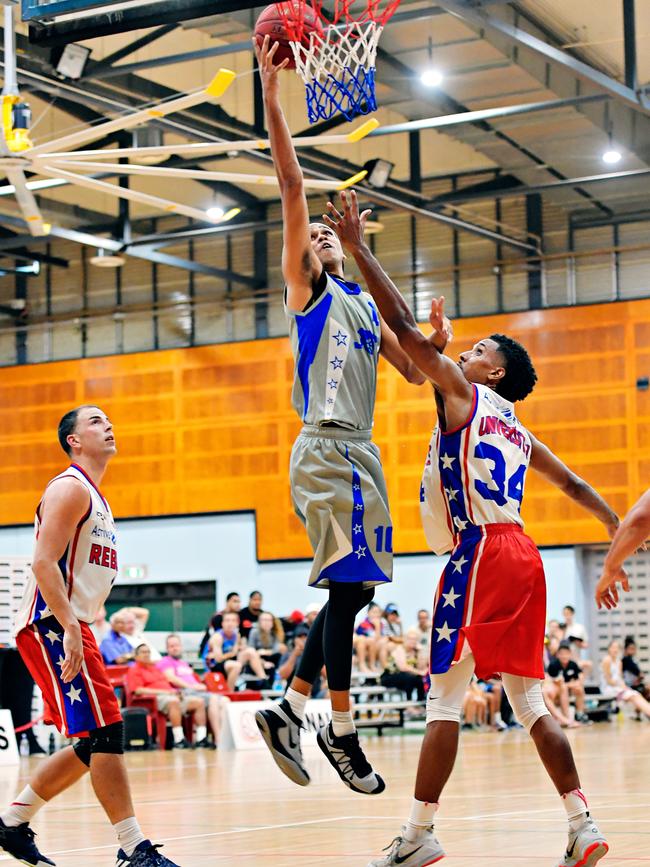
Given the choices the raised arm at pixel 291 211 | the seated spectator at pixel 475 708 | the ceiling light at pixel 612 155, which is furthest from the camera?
the ceiling light at pixel 612 155

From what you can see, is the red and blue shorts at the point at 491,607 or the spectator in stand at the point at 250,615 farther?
the spectator in stand at the point at 250,615

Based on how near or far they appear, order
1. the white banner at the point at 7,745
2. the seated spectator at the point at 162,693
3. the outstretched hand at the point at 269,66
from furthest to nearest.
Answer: the seated spectator at the point at 162,693 → the white banner at the point at 7,745 → the outstretched hand at the point at 269,66

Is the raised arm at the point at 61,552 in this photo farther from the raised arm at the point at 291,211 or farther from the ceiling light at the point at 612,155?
the ceiling light at the point at 612,155

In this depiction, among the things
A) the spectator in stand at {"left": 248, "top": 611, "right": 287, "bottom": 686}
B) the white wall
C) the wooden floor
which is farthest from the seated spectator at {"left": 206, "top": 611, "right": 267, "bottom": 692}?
the white wall

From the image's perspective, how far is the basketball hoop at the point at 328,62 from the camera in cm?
617

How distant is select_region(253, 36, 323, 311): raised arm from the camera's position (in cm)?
518

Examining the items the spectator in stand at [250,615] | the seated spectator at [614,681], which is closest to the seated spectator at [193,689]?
the spectator in stand at [250,615]

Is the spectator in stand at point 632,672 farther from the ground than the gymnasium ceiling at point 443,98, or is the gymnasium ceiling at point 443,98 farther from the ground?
the gymnasium ceiling at point 443,98

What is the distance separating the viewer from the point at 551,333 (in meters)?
25.5

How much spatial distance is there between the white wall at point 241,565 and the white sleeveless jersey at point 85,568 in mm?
19998

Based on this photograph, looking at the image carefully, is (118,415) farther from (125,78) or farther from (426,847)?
(426,847)

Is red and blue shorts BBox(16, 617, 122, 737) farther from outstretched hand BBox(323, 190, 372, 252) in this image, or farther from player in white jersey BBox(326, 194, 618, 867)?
outstretched hand BBox(323, 190, 372, 252)

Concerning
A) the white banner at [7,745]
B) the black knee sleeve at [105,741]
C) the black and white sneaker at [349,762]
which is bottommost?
the white banner at [7,745]

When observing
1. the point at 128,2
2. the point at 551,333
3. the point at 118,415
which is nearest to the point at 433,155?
the point at 551,333
